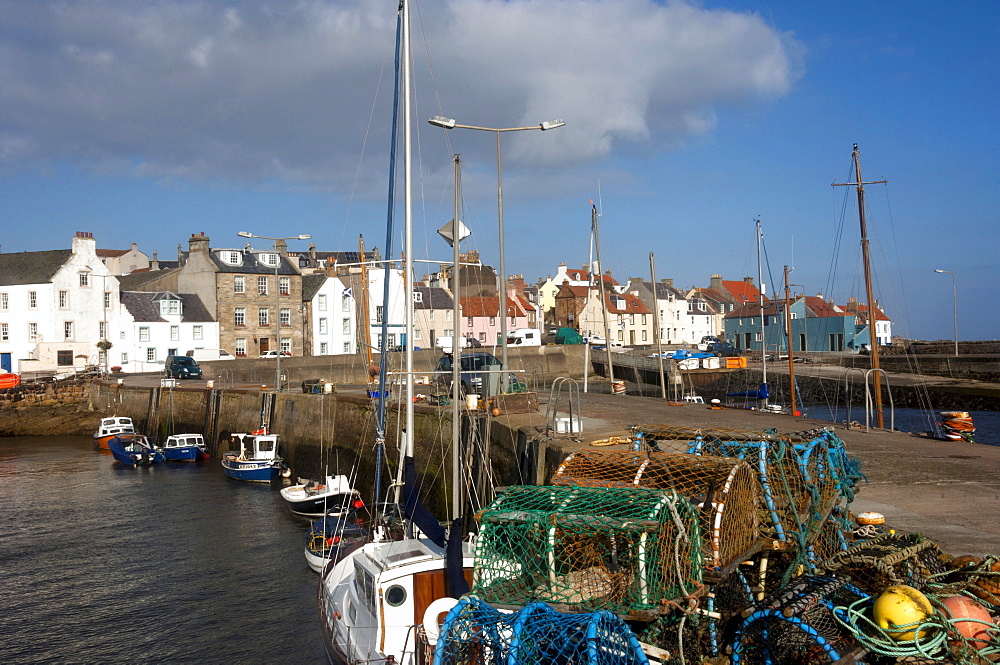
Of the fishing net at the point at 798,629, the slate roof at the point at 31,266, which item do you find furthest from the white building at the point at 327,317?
the fishing net at the point at 798,629

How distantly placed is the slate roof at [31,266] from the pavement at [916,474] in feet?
131

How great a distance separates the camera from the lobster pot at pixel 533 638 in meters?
5.20

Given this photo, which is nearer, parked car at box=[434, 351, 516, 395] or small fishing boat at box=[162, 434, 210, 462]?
parked car at box=[434, 351, 516, 395]

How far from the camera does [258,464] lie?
2614 cm

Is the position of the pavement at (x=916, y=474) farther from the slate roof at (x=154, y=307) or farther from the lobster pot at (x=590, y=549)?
the slate roof at (x=154, y=307)

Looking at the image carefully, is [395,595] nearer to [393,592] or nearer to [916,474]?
[393,592]

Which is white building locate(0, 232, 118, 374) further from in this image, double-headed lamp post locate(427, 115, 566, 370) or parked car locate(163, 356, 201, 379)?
double-headed lamp post locate(427, 115, 566, 370)

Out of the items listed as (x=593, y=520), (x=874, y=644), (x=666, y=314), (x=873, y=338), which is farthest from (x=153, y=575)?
(x=666, y=314)

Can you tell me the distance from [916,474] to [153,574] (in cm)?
1537

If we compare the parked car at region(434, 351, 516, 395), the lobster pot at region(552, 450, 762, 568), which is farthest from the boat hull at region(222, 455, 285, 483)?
the lobster pot at region(552, 450, 762, 568)

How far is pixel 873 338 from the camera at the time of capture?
82.2ft

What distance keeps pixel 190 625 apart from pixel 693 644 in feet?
35.4

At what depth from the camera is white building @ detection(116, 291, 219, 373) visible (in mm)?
49094

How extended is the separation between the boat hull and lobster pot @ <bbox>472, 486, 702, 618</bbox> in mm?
20939
